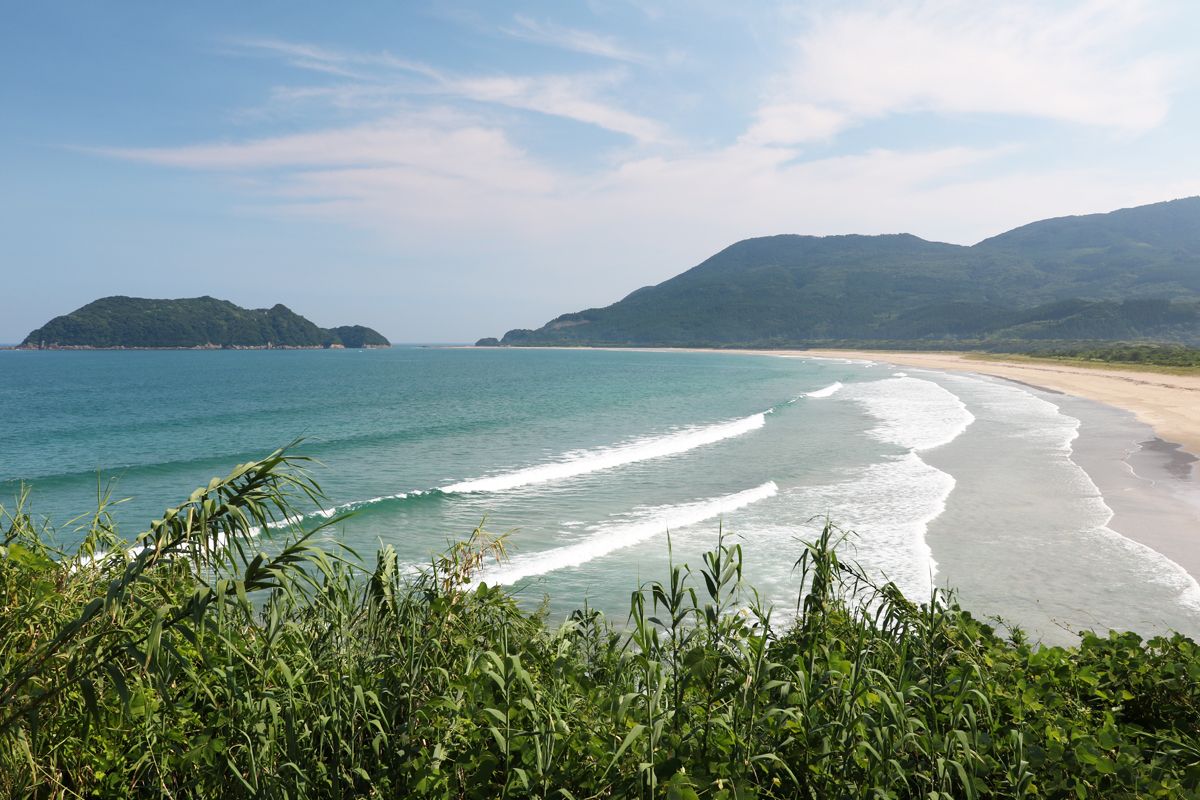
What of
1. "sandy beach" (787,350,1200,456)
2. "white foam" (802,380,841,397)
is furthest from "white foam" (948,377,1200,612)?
"white foam" (802,380,841,397)

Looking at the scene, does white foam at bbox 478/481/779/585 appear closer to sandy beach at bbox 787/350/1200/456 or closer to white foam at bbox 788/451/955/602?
white foam at bbox 788/451/955/602

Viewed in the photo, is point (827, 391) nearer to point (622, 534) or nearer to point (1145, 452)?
point (1145, 452)

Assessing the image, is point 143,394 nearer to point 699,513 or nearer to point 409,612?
point 699,513

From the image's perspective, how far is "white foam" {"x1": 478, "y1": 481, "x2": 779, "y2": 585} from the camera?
11.9 m

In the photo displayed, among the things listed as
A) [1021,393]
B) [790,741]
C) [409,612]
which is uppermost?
[409,612]

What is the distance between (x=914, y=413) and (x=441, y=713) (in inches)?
1434

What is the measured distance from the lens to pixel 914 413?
35.1 metres

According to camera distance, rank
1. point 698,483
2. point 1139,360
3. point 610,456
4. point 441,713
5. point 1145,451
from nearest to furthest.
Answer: point 441,713 < point 698,483 < point 1145,451 < point 610,456 < point 1139,360

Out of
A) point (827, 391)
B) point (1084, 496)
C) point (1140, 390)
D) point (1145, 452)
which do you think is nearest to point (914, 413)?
point (1145, 452)

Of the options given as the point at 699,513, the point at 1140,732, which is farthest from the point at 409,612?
the point at 699,513

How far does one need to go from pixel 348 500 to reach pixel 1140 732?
56.7ft

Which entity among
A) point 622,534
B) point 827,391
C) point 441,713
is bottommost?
point 827,391

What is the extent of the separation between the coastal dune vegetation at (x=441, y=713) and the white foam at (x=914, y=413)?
22918 millimetres

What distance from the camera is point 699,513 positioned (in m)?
15.8
